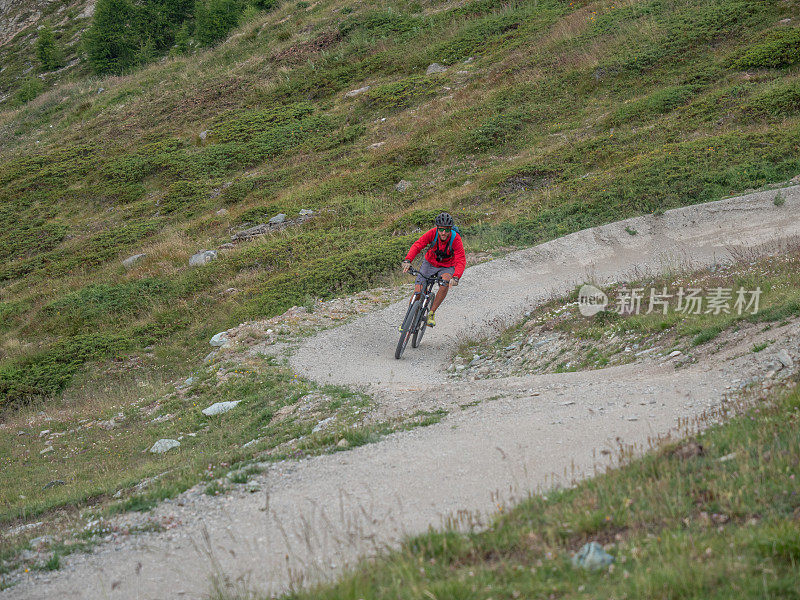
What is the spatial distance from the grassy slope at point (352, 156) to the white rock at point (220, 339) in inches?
46.6

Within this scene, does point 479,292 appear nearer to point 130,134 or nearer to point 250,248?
point 250,248

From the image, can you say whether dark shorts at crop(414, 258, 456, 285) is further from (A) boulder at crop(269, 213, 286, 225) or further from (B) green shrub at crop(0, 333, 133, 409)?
(A) boulder at crop(269, 213, 286, 225)

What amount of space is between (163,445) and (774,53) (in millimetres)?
28142

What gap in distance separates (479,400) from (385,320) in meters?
7.67

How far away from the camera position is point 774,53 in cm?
2716

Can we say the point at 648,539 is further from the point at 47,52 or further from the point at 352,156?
the point at 47,52

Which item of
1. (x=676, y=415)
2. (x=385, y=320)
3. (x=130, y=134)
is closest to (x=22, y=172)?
(x=130, y=134)

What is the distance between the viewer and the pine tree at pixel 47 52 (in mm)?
68750

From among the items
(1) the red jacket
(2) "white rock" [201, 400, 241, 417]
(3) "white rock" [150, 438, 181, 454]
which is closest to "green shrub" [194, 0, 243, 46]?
(1) the red jacket

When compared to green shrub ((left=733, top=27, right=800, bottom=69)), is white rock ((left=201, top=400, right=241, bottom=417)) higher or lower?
lower

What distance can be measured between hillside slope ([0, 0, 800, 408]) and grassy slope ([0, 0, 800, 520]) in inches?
4.8

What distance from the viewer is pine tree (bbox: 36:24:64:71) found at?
68750 millimetres

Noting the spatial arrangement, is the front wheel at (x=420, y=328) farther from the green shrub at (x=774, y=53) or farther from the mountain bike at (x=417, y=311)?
the green shrub at (x=774, y=53)

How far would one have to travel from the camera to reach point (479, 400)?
9461 millimetres
